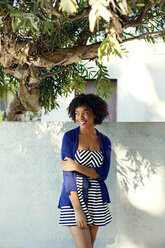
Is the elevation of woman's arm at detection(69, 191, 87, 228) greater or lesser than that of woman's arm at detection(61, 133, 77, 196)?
lesser

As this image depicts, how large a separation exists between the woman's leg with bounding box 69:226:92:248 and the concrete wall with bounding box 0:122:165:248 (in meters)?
1.17

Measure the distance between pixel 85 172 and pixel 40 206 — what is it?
1.30 meters

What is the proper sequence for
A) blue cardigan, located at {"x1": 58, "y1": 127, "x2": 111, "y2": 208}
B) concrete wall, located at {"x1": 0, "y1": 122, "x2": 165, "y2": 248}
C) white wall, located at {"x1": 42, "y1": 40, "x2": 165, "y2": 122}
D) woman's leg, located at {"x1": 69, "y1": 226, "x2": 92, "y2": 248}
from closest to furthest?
woman's leg, located at {"x1": 69, "y1": 226, "x2": 92, "y2": 248} → blue cardigan, located at {"x1": 58, "y1": 127, "x2": 111, "y2": 208} → concrete wall, located at {"x1": 0, "y1": 122, "x2": 165, "y2": 248} → white wall, located at {"x1": 42, "y1": 40, "x2": 165, "y2": 122}

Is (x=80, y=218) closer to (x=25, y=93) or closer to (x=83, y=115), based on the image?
(x=83, y=115)

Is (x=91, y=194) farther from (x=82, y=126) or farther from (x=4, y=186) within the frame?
(x=4, y=186)

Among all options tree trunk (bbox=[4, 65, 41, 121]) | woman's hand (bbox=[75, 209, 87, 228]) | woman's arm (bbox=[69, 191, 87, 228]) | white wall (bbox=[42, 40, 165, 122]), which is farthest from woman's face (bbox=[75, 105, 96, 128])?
white wall (bbox=[42, 40, 165, 122])

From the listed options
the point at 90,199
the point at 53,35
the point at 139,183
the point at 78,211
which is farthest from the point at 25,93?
the point at 78,211

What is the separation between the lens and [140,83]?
8891 millimetres

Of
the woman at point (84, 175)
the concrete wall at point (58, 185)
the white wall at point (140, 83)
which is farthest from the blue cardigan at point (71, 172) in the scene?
the white wall at point (140, 83)

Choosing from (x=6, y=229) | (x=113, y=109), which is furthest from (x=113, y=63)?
(x=6, y=229)

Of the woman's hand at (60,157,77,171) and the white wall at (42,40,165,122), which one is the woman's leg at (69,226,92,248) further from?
the white wall at (42,40,165,122)

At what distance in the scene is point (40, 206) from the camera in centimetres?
413

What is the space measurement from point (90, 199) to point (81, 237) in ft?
1.06

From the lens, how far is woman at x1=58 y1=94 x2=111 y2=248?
2980 mm
